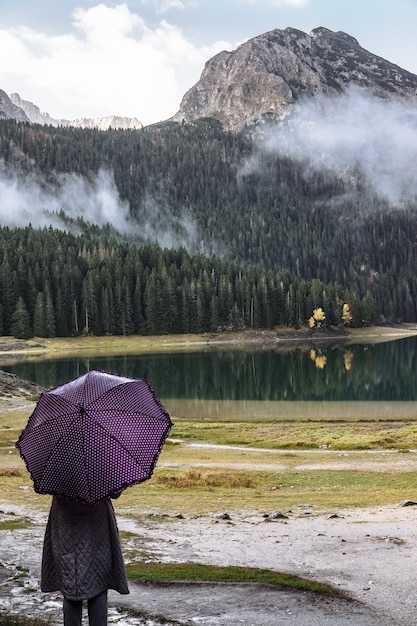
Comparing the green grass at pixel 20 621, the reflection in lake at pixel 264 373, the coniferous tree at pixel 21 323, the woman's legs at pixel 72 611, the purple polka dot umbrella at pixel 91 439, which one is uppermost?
the coniferous tree at pixel 21 323

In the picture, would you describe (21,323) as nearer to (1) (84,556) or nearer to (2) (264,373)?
(2) (264,373)

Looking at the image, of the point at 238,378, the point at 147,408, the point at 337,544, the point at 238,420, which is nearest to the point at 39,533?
the point at 337,544

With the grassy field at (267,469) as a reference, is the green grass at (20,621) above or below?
above

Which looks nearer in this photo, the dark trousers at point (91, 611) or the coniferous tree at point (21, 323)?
the dark trousers at point (91, 611)

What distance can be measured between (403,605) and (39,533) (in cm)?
1136

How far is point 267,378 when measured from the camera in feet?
322

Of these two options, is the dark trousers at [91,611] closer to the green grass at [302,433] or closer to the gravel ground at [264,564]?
the gravel ground at [264,564]

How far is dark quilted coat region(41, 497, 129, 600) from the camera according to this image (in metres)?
9.15

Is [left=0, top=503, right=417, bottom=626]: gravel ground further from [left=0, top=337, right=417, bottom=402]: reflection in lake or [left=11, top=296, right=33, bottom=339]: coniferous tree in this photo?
[left=11, top=296, right=33, bottom=339]: coniferous tree

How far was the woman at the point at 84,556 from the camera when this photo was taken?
360 inches

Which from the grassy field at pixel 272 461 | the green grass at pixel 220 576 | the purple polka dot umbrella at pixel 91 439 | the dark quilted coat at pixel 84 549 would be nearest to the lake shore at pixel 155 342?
the grassy field at pixel 272 461

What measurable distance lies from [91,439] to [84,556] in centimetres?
163

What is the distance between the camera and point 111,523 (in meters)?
9.42

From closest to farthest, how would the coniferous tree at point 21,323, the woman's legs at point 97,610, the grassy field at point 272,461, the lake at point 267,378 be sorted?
the woman's legs at point 97,610 → the grassy field at point 272,461 → the lake at point 267,378 → the coniferous tree at point 21,323
